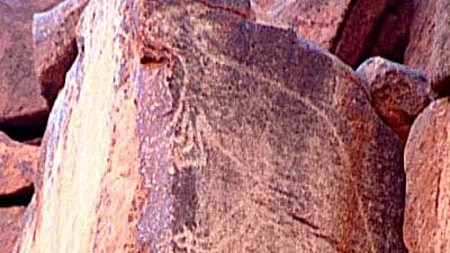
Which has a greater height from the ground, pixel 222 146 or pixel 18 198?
pixel 222 146

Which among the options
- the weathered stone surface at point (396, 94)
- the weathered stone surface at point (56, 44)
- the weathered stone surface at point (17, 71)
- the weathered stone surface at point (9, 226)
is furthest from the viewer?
the weathered stone surface at point (17, 71)

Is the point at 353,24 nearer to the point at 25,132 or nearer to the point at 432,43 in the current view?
the point at 432,43

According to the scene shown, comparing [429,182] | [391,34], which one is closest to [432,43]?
[391,34]

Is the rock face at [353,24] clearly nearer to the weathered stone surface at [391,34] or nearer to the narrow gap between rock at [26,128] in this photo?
the weathered stone surface at [391,34]

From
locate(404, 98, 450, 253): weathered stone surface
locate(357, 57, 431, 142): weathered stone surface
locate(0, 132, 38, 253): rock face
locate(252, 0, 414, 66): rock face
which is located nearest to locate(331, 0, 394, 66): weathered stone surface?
locate(252, 0, 414, 66): rock face

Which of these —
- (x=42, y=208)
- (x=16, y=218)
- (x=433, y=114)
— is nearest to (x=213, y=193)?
(x=433, y=114)

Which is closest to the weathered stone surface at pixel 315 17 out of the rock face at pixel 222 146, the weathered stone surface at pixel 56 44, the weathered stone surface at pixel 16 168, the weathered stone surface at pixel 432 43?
the weathered stone surface at pixel 432 43
